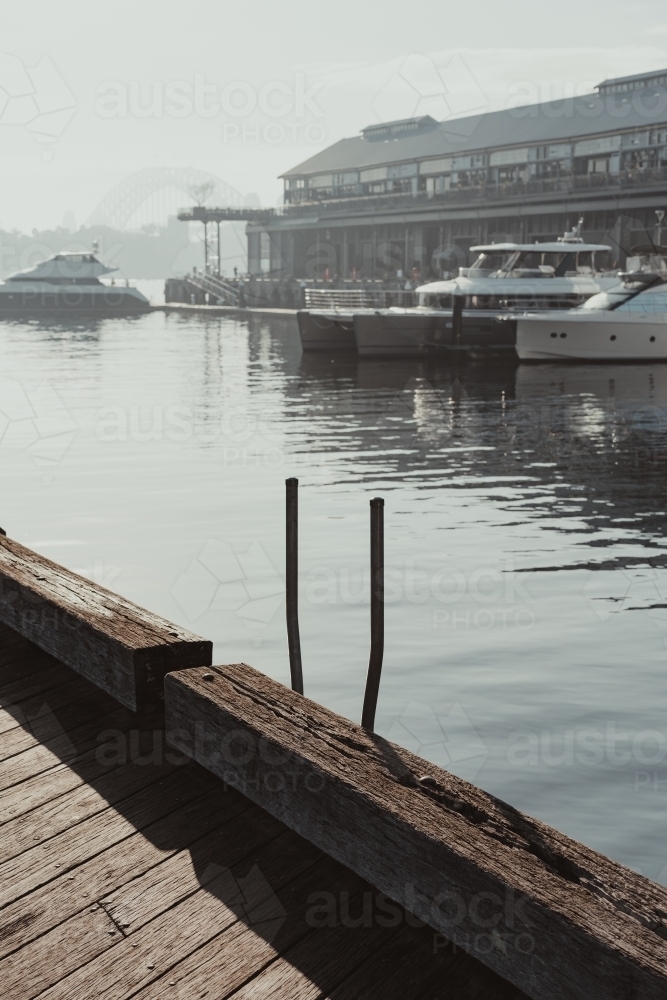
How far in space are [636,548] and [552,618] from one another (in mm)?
2673

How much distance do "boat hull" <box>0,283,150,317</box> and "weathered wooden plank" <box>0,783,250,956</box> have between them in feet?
246

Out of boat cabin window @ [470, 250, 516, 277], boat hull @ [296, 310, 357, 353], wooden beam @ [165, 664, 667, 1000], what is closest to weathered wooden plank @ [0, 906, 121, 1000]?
wooden beam @ [165, 664, 667, 1000]

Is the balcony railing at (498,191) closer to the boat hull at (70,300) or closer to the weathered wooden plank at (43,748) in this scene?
the boat hull at (70,300)

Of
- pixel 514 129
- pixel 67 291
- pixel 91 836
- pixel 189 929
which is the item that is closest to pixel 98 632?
pixel 91 836

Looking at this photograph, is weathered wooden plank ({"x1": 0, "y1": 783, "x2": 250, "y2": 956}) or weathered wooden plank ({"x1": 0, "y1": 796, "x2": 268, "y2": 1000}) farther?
weathered wooden plank ({"x1": 0, "y1": 783, "x2": 250, "y2": 956})

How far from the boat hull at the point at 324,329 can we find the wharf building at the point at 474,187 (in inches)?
576

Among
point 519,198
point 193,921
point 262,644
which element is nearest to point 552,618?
point 262,644

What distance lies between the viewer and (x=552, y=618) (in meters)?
8.82

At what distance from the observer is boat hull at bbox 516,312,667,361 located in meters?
33.6

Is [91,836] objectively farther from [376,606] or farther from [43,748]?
[376,606]

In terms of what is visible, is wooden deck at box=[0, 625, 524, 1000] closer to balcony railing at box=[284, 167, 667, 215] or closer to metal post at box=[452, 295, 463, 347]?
metal post at box=[452, 295, 463, 347]

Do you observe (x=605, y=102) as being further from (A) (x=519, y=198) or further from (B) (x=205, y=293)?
(B) (x=205, y=293)

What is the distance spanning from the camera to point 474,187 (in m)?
58.9

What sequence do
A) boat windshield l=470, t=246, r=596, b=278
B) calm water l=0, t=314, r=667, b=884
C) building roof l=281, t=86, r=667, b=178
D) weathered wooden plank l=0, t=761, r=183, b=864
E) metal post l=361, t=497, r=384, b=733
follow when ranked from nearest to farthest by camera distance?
weathered wooden plank l=0, t=761, r=183, b=864 < metal post l=361, t=497, r=384, b=733 < calm water l=0, t=314, r=667, b=884 < boat windshield l=470, t=246, r=596, b=278 < building roof l=281, t=86, r=667, b=178
